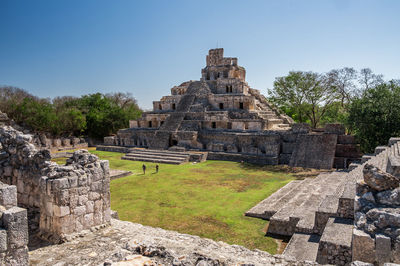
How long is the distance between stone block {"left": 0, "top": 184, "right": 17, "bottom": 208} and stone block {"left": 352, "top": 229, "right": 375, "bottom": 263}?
534cm

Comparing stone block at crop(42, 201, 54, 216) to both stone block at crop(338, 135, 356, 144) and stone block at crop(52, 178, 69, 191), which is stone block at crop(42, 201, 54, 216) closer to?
stone block at crop(52, 178, 69, 191)

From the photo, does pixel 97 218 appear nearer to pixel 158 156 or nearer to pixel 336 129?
pixel 158 156

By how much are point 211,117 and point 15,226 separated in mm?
18738

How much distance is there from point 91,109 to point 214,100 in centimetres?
1606

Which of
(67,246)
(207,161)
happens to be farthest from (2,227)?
(207,161)

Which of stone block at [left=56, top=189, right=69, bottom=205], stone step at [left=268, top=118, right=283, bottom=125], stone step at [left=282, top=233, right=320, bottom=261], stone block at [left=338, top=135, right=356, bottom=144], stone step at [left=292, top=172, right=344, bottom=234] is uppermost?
stone step at [left=268, top=118, right=283, bottom=125]

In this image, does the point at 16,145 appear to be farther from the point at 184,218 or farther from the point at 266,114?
the point at 266,114

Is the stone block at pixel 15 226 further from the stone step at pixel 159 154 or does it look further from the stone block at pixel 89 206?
the stone step at pixel 159 154

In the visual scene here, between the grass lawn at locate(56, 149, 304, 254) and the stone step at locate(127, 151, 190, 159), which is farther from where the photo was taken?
the stone step at locate(127, 151, 190, 159)

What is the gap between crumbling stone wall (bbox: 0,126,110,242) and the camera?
5.50 metres

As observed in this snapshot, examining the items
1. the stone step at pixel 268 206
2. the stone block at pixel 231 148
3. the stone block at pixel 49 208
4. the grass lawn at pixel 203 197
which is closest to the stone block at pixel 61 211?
the stone block at pixel 49 208

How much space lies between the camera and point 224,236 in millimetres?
7215

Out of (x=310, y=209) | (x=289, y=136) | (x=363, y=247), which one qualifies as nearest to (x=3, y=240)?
(x=363, y=247)

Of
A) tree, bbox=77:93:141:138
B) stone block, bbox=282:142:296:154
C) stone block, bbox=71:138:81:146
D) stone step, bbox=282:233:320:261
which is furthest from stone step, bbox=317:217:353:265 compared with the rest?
tree, bbox=77:93:141:138
